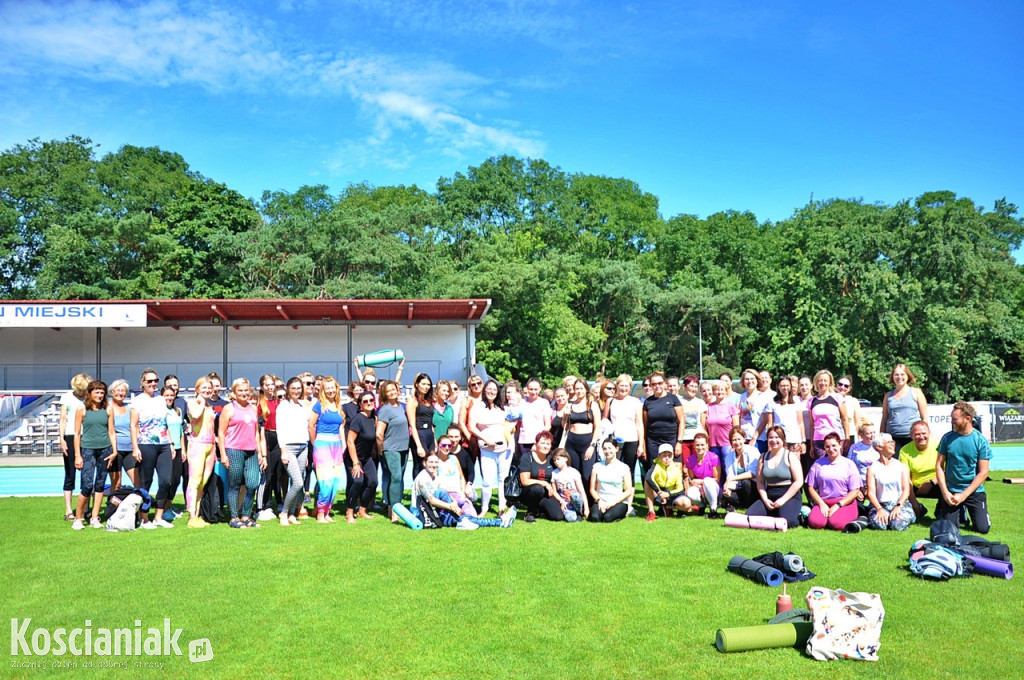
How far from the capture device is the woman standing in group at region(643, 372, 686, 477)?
9.16 meters

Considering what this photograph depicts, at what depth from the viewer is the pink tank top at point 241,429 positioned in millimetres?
8156

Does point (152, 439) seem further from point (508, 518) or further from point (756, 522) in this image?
point (756, 522)

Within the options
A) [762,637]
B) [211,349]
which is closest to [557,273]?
[211,349]

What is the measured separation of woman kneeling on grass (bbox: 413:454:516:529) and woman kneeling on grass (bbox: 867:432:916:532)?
3747 mm

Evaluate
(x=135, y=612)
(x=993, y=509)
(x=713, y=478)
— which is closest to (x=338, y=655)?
(x=135, y=612)

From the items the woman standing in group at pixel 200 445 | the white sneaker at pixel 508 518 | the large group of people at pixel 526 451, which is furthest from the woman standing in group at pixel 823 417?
the woman standing in group at pixel 200 445

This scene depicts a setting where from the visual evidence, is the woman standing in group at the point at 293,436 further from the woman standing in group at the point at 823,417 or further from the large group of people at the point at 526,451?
the woman standing in group at the point at 823,417

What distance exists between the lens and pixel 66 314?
72.7 ft

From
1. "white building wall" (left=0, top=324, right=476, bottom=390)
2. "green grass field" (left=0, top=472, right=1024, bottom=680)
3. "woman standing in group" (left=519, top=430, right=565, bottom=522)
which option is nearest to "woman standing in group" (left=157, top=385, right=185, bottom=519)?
"green grass field" (left=0, top=472, right=1024, bottom=680)

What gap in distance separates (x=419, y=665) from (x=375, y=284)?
3098cm

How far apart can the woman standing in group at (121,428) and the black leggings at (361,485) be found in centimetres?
224

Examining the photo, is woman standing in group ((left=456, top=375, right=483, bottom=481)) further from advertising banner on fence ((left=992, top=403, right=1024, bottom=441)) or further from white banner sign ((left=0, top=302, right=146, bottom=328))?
advertising banner on fence ((left=992, top=403, right=1024, bottom=441))

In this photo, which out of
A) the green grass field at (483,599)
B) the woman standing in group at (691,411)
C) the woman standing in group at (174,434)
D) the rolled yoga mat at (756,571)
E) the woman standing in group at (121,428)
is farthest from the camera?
the woman standing in group at (691,411)

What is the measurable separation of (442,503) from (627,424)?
2392 mm
